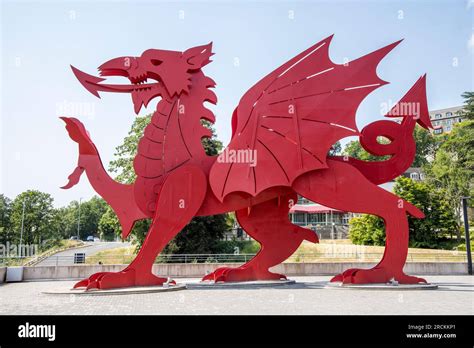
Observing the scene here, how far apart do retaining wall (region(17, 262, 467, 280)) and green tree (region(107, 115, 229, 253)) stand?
6417mm

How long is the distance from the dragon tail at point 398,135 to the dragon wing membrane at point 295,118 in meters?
0.81

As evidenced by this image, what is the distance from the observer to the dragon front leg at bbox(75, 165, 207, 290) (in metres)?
10.4

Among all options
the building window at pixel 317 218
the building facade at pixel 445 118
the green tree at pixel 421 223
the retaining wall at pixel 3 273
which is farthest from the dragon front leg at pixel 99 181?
the building facade at pixel 445 118

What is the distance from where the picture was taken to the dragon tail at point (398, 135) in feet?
37.5

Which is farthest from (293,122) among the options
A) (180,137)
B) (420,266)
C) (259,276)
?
(420,266)

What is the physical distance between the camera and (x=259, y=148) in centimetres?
1120

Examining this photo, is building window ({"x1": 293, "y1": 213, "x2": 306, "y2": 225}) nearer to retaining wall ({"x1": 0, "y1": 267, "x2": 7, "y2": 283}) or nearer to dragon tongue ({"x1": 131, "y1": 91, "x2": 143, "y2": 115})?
retaining wall ({"x1": 0, "y1": 267, "x2": 7, "y2": 283})

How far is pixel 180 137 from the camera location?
445 inches

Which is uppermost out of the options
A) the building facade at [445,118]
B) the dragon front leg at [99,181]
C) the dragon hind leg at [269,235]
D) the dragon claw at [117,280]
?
the building facade at [445,118]

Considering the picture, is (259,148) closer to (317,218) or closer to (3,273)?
(3,273)

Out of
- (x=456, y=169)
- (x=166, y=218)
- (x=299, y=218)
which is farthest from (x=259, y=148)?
(x=299, y=218)

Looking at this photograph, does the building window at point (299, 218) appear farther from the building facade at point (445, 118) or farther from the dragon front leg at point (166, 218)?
the building facade at point (445, 118)

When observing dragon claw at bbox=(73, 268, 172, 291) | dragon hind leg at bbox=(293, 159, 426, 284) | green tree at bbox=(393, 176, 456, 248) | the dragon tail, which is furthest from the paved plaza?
green tree at bbox=(393, 176, 456, 248)

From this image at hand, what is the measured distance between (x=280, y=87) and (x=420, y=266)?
33.7ft
